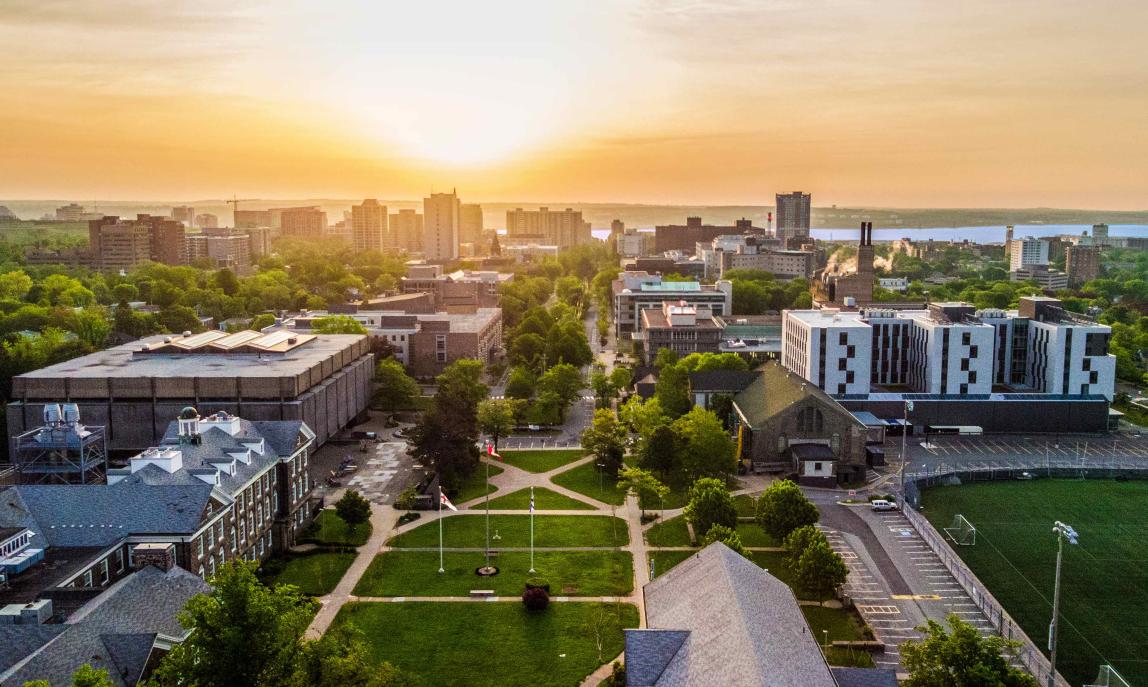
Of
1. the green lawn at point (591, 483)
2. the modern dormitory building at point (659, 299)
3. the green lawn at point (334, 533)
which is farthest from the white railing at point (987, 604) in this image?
the modern dormitory building at point (659, 299)

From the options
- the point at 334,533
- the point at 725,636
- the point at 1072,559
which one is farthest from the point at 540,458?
the point at 725,636

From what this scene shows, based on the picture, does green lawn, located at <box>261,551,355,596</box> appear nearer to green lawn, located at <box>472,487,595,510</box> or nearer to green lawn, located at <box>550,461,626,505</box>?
green lawn, located at <box>472,487,595,510</box>

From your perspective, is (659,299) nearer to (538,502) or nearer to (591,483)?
(591,483)

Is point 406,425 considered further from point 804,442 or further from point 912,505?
point 912,505

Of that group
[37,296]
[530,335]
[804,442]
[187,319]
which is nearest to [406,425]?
[530,335]

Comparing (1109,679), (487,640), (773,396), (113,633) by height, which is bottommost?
(487,640)

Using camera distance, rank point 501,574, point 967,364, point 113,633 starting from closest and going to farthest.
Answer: point 113,633 → point 501,574 → point 967,364

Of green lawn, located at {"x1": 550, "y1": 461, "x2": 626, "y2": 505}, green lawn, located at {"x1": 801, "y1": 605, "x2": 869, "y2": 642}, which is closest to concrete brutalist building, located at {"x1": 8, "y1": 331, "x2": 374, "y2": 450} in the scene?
green lawn, located at {"x1": 550, "y1": 461, "x2": 626, "y2": 505}
